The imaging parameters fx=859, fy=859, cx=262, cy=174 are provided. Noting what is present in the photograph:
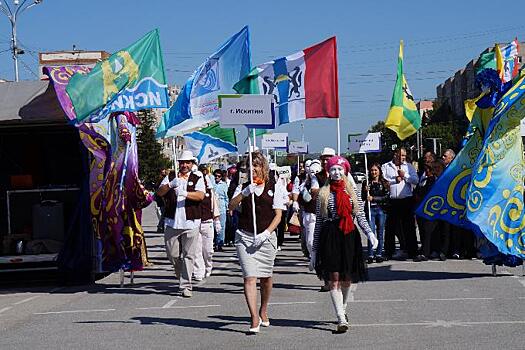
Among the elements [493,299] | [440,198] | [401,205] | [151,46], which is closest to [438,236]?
[401,205]

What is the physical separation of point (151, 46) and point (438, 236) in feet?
20.4

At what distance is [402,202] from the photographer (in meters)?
15.4

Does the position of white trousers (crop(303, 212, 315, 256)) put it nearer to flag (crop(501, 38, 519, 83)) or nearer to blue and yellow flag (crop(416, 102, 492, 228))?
blue and yellow flag (crop(416, 102, 492, 228))

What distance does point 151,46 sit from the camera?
43.7 ft

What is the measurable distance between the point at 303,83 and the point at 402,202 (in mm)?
3203

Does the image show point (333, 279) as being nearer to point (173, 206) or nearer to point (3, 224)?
point (173, 206)

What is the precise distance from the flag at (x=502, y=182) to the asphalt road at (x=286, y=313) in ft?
2.36

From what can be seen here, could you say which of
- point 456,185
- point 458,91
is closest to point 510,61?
point 456,185

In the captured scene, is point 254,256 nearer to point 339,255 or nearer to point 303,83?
point 339,255

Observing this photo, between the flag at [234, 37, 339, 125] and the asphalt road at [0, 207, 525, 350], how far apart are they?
265cm

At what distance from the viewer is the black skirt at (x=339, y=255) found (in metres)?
8.70

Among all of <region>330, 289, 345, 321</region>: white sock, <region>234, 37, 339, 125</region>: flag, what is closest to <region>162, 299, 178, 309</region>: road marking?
<region>330, 289, 345, 321</region>: white sock

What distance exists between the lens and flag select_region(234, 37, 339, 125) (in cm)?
1339

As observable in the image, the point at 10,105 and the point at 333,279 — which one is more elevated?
the point at 10,105
